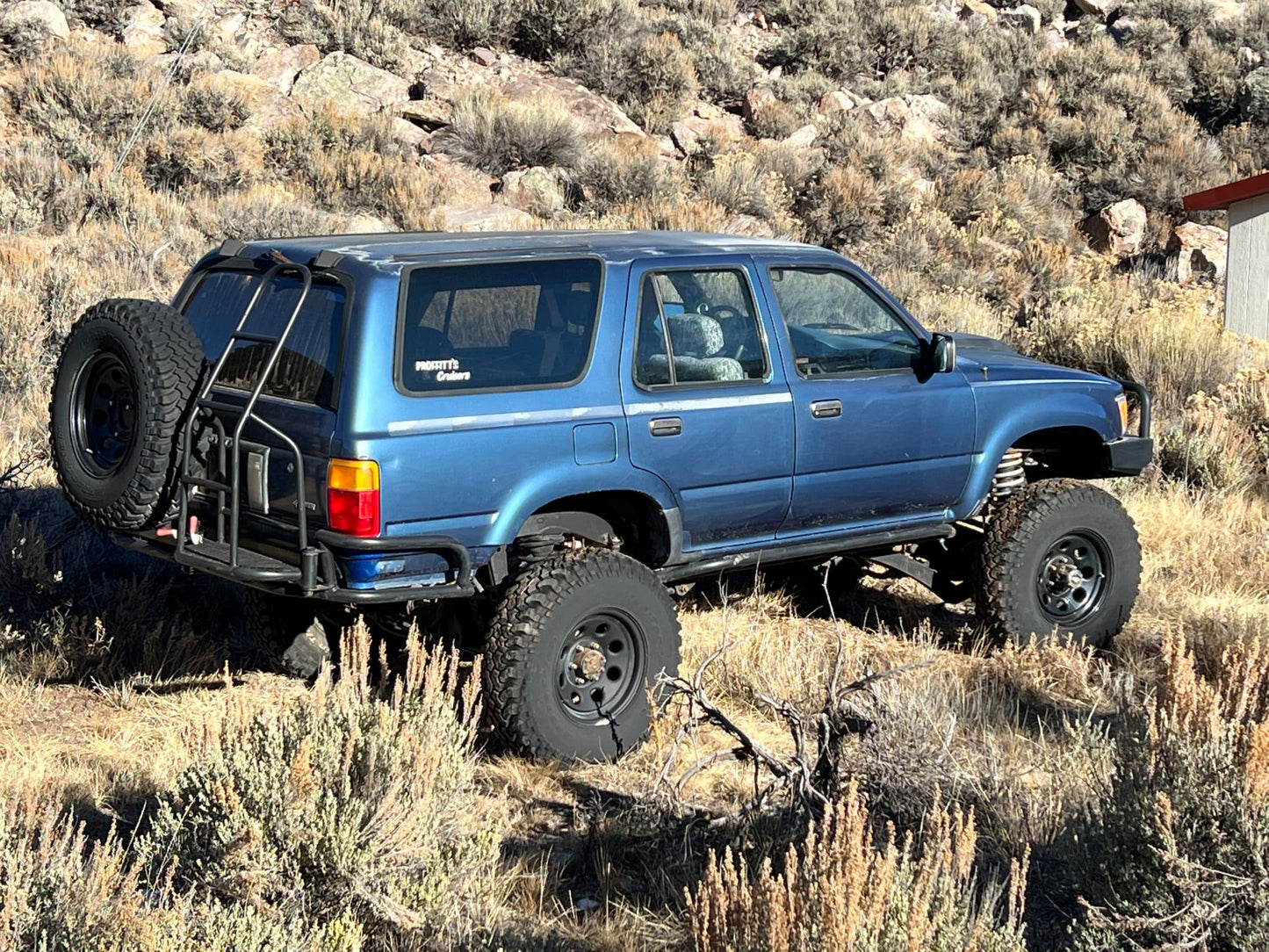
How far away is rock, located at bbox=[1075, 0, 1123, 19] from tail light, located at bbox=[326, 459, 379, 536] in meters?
27.8

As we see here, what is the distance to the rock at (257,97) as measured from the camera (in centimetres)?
1744

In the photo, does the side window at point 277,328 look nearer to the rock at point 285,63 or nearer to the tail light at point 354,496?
the tail light at point 354,496

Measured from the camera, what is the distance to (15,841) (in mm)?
3686

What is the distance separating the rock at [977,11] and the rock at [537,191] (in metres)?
14.2

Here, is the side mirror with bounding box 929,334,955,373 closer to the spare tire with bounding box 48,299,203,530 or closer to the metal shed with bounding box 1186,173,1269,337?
the spare tire with bounding box 48,299,203,530

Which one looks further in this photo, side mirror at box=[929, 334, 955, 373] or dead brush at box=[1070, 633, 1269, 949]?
side mirror at box=[929, 334, 955, 373]

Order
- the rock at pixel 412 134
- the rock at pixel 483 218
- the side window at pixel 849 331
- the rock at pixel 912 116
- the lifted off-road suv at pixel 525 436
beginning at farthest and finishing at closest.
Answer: the rock at pixel 912 116 → the rock at pixel 412 134 → the rock at pixel 483 218 → the side window at pixel 849 331 → the lifted off-road suv at pixel 525 436

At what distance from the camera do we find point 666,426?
537cm

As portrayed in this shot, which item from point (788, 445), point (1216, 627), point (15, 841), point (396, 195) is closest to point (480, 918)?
point (15, 841)

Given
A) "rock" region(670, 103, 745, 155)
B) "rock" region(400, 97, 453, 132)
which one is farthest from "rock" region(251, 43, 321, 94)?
"rock" region(670, 103, 745, 155)

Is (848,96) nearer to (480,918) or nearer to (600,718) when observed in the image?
(600,718)

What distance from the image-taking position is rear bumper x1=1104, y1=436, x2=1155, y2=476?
6.78 m

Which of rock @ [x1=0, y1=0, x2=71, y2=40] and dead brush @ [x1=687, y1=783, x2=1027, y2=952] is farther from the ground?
rock @ [x1=0, y1=0, x2=71, y2=40]

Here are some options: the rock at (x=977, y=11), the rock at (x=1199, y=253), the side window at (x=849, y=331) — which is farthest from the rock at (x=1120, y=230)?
the side window at (x=849, y=331)
